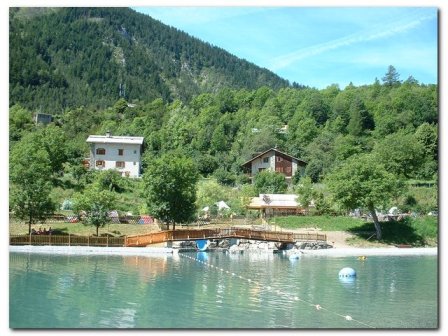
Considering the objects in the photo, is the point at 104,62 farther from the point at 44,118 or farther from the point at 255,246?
the point at 255,246

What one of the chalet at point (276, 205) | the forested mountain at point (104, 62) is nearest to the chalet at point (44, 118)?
the forested mountain at point (104, 62)

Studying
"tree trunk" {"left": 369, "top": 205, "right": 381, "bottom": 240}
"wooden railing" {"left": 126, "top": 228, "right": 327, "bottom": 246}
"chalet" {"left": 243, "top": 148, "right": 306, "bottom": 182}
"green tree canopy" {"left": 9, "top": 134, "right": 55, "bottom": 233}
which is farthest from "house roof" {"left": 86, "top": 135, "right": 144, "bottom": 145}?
"tree trunk" {"left": 369, "top": 205, "right": 381, "bottom": 240}

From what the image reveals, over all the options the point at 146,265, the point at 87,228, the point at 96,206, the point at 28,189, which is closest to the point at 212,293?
the point at 146,265

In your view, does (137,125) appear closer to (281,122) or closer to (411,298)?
(281,122)

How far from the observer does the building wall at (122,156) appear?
31172 millimetres

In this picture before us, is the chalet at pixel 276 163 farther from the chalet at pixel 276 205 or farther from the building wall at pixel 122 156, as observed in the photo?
the chalet at pixel 276 205

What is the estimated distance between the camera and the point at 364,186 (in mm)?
21406

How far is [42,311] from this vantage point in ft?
28.5

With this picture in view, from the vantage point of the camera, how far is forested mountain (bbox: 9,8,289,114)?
73.6 ft

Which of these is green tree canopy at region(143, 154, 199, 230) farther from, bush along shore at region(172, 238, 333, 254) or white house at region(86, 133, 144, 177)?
white house at region(86, 133, 144, 177)

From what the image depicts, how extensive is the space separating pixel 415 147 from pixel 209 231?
12220 mm

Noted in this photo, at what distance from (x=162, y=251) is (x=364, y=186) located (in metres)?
8.52

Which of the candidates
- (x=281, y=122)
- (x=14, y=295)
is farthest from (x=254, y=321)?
(x=281, y=122)

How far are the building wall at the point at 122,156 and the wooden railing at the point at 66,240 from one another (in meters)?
13.2
